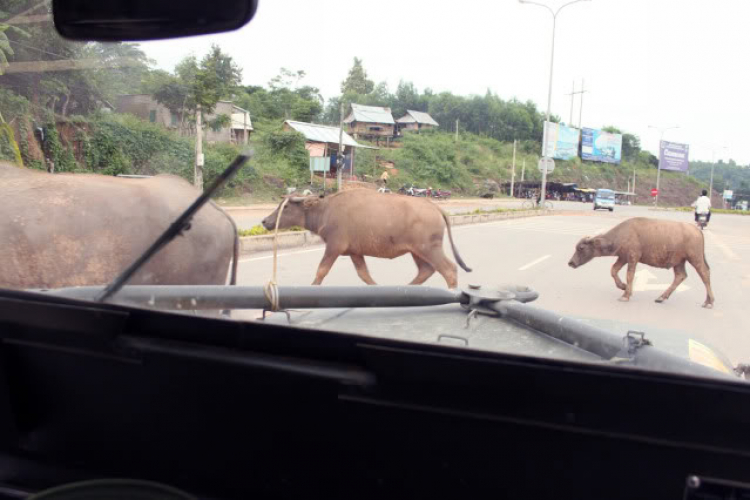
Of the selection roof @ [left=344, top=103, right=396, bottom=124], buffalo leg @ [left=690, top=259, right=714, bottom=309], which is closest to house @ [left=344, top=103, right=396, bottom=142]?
roof @ [left=344, top=103, right=396, bottom=124]

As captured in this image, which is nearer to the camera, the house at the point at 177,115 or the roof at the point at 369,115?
the house at the point at 177,115

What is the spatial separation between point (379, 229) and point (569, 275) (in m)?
2.74

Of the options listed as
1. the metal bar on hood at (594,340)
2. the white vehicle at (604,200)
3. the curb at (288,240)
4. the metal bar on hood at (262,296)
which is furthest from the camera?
the curb at (288,240)

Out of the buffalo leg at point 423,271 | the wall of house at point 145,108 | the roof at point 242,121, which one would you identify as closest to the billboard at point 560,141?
the roof at point 242,121

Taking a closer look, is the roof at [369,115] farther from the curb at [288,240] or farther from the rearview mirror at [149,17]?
the curb at [288,240]

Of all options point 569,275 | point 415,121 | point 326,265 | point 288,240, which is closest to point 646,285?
point 569,275

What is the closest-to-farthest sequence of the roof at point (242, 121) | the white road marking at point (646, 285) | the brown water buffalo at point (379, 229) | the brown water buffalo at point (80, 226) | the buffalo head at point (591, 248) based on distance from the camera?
the roof at point (242, 121)
the brown water buffalo at point (80, 226)
the brown water buffalo at point (379, 229)
the white road marking at point (646, 285)
the buffalo head at point (591, 248)

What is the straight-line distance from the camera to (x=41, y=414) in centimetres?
159

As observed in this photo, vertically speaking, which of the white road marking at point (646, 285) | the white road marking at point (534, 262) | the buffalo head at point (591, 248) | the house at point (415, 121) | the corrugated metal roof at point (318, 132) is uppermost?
the house at point (415, 121)

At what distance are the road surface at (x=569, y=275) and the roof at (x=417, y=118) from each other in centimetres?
288

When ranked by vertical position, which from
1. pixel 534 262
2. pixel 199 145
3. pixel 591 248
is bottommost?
pixel 534 262

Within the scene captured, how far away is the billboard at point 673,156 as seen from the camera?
206 cm

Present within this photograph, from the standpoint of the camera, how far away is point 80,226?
3449mm

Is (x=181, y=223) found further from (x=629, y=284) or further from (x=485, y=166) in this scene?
(x=629, y=284)
